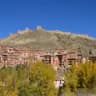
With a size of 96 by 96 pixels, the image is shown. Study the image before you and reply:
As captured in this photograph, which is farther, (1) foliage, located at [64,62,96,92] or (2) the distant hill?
(2) the distant hill

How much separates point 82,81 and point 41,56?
130 feet

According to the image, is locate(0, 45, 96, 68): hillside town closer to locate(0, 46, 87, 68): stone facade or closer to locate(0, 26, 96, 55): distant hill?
locate(0, 46, 87, 68): stone facade

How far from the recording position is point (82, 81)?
131ft

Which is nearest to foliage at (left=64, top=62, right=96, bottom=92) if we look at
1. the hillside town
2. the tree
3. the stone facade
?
the tree

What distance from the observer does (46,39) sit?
420 ft

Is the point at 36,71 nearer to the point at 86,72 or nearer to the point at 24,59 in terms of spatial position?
the point at 86,72

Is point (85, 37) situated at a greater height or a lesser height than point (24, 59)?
greater

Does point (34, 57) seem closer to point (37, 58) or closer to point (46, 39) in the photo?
point (37, 58)

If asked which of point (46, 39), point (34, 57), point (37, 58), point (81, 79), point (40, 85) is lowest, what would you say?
point (40, 85)

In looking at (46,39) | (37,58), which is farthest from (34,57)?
(46,39)

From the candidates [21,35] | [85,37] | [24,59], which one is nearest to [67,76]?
[24,59]

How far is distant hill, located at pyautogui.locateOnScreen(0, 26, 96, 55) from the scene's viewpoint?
11494cm

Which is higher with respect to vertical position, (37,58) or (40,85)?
(37,58)

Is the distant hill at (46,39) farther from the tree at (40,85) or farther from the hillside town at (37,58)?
the tree at (40,85)
